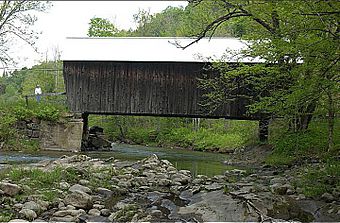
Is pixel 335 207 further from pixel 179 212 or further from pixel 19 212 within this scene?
pixel 19 212

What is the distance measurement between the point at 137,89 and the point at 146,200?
11394 mm

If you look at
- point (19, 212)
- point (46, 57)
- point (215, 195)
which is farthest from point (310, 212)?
point (46, 57)

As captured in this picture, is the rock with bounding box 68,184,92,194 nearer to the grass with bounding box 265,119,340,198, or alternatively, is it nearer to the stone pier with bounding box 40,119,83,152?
the grass with bounding box 265,119,340,198

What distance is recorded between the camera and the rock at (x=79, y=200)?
725 cm

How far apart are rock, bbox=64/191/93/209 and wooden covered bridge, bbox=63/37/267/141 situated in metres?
11.7

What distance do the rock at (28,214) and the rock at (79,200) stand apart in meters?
0.82

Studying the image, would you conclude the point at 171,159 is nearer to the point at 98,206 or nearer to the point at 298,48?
the point at 98,206

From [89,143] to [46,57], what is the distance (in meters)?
20.2

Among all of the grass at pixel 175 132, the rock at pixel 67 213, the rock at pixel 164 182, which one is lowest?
the grass at pixel 175 132

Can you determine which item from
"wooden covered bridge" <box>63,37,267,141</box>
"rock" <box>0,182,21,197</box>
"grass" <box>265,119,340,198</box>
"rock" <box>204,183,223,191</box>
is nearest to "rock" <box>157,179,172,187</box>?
"rock" <box>204,183,223,191</box>

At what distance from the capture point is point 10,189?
7457mm

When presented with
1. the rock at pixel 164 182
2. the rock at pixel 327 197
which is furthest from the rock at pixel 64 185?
the rock at pixel 327 197

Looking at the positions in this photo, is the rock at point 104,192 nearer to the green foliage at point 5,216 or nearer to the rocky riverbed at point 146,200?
the rocky riverbed at point 146,200

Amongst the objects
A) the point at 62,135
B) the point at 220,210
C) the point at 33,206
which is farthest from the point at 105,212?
the point at 62,135
